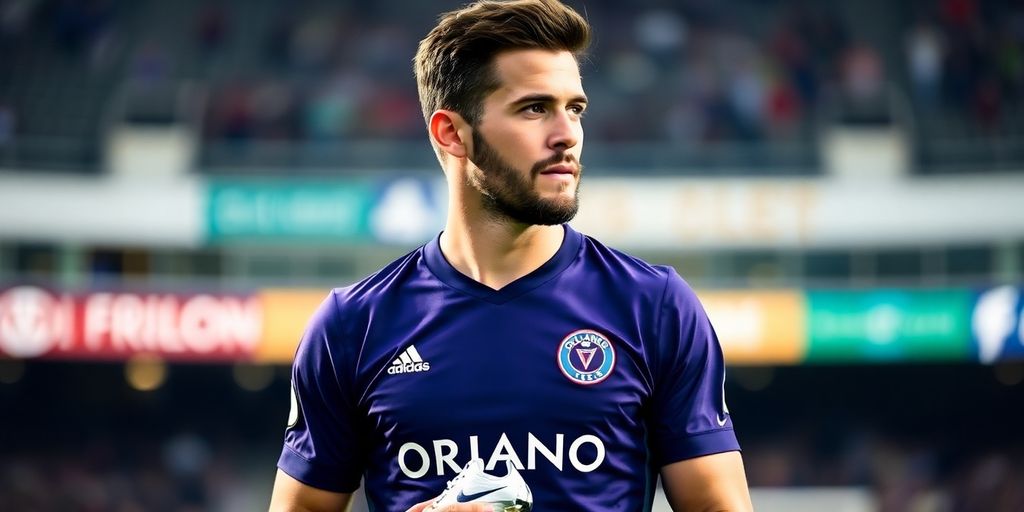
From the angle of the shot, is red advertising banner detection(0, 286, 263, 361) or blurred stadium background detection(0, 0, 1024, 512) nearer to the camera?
red advertising banner detection(0, 286, 263, 361)

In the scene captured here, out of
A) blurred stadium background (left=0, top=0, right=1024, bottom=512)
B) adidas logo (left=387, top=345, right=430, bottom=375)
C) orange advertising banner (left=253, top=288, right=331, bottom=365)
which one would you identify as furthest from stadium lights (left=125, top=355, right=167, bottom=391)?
adidas logo (left=387, top=345, right=430, bottom=375)

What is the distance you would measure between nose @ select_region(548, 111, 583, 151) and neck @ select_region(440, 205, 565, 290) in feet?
0.76

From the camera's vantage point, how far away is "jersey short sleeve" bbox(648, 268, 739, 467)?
3023mm

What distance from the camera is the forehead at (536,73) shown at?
3.02 meters

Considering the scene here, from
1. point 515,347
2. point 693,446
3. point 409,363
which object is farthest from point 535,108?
point 693,446

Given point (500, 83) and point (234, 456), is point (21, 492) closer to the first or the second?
point (234, 456)

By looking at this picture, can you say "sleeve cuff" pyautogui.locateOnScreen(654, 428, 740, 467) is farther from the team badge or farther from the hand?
the hand

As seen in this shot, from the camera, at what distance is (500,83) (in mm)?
3051

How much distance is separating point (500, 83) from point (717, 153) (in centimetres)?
1820

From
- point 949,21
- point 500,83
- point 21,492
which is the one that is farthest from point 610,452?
point 949,21

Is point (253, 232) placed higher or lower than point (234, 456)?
higher

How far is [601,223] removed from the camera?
20938 millimetres

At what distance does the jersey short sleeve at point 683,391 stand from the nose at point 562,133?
0.39 metres

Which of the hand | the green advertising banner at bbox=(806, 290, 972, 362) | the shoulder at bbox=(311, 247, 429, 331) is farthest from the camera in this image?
the green advertising banner at bbox=(806, 290, 972, 362)
